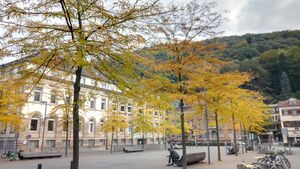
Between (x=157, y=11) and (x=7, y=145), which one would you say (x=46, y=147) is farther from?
(x=157, y=11)

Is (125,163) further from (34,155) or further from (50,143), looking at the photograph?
(50,143)

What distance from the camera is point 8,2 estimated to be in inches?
195

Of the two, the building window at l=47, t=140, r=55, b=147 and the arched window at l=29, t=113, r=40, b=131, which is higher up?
the arched window at l=29, t=113, r=40, b=131

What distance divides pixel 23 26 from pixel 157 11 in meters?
3.24

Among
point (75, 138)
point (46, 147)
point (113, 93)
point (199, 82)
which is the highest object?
point (199, 82)

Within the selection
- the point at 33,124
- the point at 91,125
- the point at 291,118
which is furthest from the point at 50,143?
the point at 291,118

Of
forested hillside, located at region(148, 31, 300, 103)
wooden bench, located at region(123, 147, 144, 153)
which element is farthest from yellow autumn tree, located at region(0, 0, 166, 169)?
forested hillside, located at region(148, 31, 300, 103)

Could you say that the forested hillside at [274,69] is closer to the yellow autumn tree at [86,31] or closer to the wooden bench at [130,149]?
the wooden bench at [130,149]

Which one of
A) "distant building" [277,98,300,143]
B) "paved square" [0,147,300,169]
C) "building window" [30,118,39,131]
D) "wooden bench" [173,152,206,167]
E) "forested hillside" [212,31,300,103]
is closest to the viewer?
"wooden bench" [173,152,206,167]

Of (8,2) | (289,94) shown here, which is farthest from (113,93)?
(289,94)

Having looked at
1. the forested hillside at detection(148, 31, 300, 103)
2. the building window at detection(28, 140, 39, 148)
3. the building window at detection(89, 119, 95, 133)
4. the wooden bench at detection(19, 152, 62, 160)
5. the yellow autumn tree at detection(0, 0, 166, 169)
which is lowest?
the wooden bench at detection(19, 152, 62, 160)

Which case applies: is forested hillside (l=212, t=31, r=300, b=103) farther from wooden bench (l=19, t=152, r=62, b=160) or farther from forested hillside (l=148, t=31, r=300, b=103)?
wooden bench (l=19, t=152, r=62, b=160)

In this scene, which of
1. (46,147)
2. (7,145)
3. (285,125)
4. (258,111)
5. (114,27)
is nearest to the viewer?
(114,27)

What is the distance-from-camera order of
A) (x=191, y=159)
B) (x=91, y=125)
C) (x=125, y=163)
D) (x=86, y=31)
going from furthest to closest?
1. (x=91, y=125)
2. (x=125, y=163)
3. (x=191, y=159)
4. (x=86, y=31)
